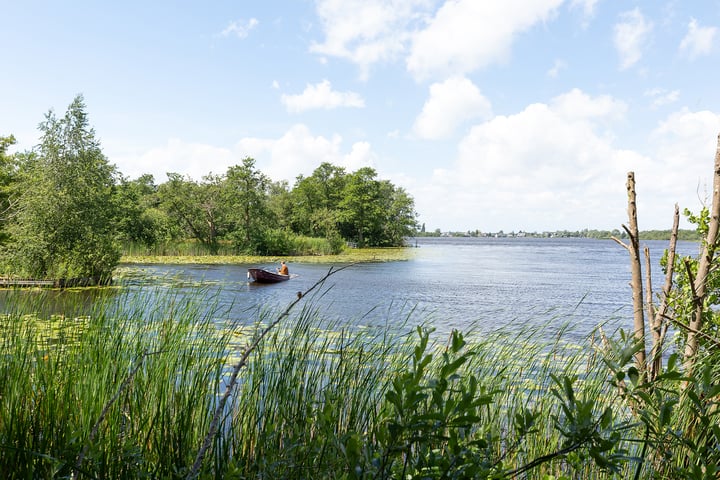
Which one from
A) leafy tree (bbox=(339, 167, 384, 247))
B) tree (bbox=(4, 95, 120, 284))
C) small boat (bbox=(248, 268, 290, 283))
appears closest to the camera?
tree (bbox=(4, 95, 120, 284))

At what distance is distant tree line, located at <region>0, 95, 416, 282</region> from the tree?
0.03 meters

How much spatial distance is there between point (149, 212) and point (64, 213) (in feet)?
61.5

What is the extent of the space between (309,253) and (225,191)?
809 cm

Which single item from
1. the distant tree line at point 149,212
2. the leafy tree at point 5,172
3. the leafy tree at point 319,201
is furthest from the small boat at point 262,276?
the leafy tree at point 319,201

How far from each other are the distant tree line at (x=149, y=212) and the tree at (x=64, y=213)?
0.03 meters

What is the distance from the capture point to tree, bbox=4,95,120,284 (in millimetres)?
16469

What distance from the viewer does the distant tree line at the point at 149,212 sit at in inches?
659

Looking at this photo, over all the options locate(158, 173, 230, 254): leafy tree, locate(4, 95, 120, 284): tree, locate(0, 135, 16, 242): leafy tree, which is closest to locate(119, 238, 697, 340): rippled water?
locate(4, 95, 120, 284): tree

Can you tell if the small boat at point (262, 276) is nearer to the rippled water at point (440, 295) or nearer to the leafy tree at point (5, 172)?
the rippled water at point (440, 295)

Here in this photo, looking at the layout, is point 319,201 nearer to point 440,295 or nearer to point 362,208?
point 362,208

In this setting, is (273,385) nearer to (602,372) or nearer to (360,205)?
(602,372)

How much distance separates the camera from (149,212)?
3509 centimetres

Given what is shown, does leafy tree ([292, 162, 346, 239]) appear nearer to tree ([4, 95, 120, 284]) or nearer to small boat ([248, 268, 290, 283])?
small boat ([248, 268, 290, 283])

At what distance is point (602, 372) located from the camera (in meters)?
3.37
